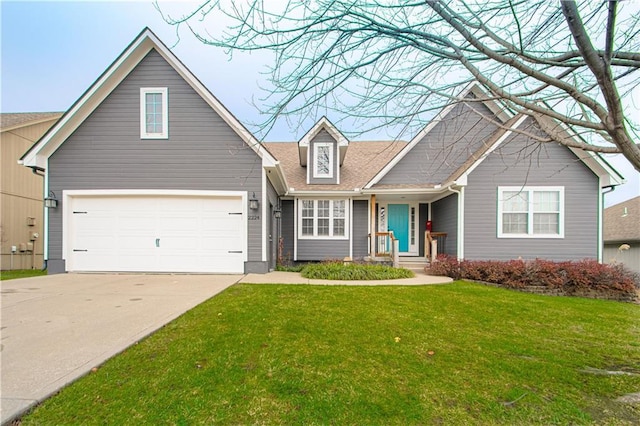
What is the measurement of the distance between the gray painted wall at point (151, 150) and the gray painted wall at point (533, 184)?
7.64m

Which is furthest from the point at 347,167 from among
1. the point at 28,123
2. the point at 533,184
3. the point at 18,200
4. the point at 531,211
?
the point at 28,123

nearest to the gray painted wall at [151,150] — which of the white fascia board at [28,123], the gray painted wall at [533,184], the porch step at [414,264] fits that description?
the porch step at [414,264]

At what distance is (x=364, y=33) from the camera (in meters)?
3.20

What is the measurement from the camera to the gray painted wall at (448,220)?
10.5 meters

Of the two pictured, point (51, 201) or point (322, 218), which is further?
point (322, 218)

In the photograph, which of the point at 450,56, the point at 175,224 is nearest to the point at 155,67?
the point at 175,224

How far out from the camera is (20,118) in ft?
48.6

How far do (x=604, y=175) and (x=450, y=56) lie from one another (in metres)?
10.9

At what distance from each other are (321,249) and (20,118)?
56.7ft

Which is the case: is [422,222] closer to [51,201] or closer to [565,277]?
[565,277]

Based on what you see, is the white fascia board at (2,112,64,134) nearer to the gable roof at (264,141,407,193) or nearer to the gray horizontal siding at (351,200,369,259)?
the gable roof at (264,141,407,193)

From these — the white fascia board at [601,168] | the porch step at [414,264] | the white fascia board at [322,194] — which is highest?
the white fascia board at [601,168]

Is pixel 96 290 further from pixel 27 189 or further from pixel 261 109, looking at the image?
pixel 27 189

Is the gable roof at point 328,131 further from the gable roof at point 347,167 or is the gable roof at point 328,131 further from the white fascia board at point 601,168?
the white fascia board at point 601,168
